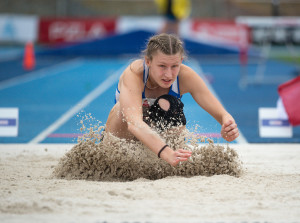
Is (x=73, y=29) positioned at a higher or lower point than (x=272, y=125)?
higher

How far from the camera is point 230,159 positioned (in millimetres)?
3754

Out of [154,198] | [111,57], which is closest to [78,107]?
[154,198]

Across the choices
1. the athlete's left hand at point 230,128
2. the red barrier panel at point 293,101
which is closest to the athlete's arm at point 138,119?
the athlete's left hand at point 230,128

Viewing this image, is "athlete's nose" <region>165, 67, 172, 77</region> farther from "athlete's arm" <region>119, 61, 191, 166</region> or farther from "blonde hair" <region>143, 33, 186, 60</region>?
"athlete's arm" <region>119, 61, 191, 166</region>

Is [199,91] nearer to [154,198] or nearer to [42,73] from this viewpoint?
[154,198]

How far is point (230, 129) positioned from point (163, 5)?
11.0 meters

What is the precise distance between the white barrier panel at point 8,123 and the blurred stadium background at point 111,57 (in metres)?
0.02

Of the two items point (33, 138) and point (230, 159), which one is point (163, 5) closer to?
point (33, 138)

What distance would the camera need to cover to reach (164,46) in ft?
11.3

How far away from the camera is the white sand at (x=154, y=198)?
267 centimetres

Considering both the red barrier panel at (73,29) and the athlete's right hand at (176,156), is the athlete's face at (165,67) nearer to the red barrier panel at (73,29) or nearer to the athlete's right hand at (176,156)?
the athlete's right hand at (176,156)

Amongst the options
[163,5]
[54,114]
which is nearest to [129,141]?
[54,114]

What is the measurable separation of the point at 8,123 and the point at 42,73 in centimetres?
791

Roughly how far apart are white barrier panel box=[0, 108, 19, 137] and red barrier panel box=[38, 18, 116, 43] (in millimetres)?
15007
